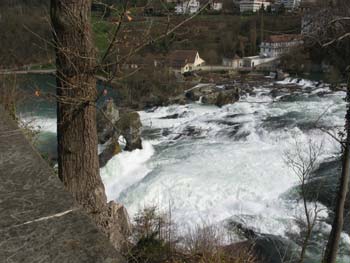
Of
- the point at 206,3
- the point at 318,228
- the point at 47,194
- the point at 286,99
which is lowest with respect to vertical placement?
the point at 318,228

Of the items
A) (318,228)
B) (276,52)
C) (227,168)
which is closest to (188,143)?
(227,168)

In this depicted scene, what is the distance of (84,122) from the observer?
8.96 ft

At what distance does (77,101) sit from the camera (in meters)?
2.61

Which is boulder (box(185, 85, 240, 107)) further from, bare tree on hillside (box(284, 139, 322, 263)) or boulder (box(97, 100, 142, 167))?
bare tree on hillside (box(284, 139, 322, 263))

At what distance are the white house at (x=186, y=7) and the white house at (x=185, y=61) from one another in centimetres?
2934

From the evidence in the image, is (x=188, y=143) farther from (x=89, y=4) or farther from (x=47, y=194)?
(x=47, y=194)

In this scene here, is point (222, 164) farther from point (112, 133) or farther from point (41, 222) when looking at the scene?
point (41, 222)

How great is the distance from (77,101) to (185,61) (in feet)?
108

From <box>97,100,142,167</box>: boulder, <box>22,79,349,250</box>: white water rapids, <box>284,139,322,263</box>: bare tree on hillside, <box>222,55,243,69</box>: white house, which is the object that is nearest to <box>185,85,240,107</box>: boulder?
<box>22,79,349,250</box>: white water rapids

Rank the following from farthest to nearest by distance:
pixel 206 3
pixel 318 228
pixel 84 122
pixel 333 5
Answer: pixel 318 228 → pixel 333 5 → pixel 84 122 → pixel 206 3

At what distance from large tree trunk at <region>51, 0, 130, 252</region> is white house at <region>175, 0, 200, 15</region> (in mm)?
578

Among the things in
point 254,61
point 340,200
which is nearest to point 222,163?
point 340,200

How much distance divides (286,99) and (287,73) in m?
11.5

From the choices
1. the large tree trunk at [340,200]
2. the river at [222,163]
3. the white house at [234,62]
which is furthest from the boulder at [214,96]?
the large tree trunk at [340,200]
